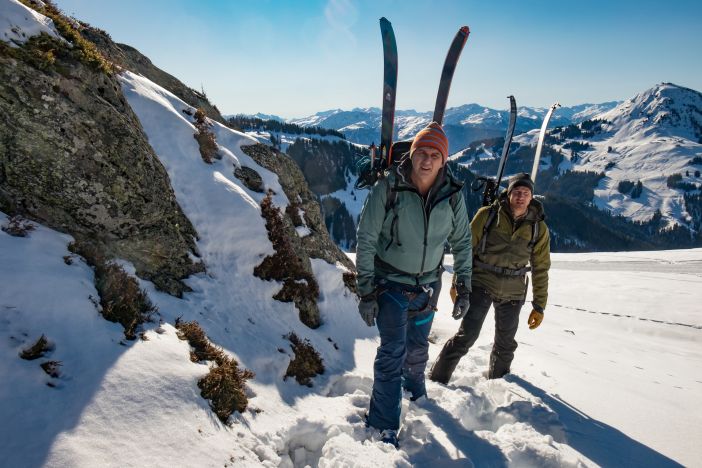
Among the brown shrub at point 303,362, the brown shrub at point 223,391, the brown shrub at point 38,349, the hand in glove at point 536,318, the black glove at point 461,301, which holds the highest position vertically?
the black glove at point 461,301

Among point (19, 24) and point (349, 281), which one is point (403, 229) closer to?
point (349, 281)

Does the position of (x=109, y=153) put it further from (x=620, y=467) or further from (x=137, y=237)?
(x=620, y=467)

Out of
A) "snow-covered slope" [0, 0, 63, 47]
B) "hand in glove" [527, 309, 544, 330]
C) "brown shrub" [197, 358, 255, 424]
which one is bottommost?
"brown shrub" [197, 358, 255, 424]

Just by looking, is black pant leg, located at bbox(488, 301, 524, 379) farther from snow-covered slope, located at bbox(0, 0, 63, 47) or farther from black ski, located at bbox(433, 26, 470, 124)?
snow-covered slope, located at bbox(0, 0, 63, 47)

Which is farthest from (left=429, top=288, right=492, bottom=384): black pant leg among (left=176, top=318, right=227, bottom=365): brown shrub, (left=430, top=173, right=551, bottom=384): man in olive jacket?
(left=176, top=318, right=227, bottom=365): brown shrub

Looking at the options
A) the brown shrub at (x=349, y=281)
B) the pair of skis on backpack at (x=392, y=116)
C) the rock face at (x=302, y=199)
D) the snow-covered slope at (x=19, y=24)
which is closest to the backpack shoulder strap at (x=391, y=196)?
the pair of skis on backpack at (x=392, y=116)

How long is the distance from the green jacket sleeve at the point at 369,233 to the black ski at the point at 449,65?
4702mm

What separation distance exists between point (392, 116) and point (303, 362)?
4.86 m

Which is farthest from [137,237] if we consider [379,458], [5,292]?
[379,458]

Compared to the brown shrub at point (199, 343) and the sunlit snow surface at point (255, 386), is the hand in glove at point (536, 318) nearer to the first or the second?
the sunlit snow surface at point (255, 386)

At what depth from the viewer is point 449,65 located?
8.41 metres

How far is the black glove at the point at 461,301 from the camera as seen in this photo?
204 inches

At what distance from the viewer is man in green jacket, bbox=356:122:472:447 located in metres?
4.35

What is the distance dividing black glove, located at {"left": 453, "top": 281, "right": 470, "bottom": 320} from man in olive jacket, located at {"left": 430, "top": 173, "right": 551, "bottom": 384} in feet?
2.56
